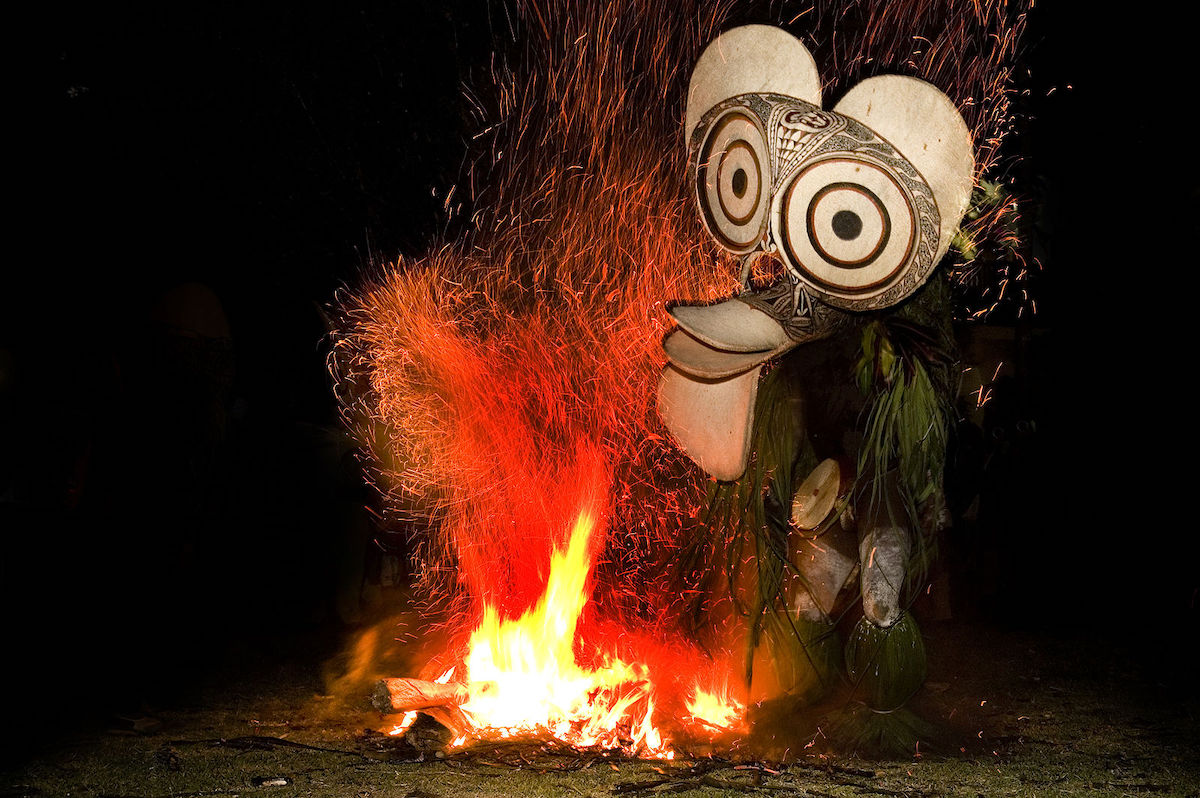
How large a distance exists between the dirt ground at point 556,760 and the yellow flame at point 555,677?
247 mm

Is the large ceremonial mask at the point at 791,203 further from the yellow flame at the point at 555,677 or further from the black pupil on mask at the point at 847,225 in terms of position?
the yellow flame at the point at 555,677

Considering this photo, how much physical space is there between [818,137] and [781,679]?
1965 millimetres

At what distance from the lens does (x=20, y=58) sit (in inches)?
210

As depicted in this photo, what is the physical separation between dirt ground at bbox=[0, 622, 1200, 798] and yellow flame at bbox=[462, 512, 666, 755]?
25 centimetres

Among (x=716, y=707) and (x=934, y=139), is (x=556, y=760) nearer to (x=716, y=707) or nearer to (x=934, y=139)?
(x=716, y=707)

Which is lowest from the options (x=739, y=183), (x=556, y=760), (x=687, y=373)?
(x=556, y=760)

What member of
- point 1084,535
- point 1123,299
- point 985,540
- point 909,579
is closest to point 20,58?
point 909,579

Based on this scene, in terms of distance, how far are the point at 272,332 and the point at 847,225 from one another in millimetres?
5576

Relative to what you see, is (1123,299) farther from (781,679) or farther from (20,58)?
(20,58)

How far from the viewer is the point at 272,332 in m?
7.51

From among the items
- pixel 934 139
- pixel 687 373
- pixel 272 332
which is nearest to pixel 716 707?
pixel 687 373

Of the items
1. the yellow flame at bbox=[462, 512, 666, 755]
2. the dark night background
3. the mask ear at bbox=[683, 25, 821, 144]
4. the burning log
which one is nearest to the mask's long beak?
the mask ear at bbox=[683, 25, 821, 144]

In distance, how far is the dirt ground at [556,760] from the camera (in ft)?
10.2

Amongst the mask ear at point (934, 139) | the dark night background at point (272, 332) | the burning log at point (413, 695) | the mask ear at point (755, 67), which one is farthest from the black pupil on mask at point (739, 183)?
the dark night background at point (272, 332)
